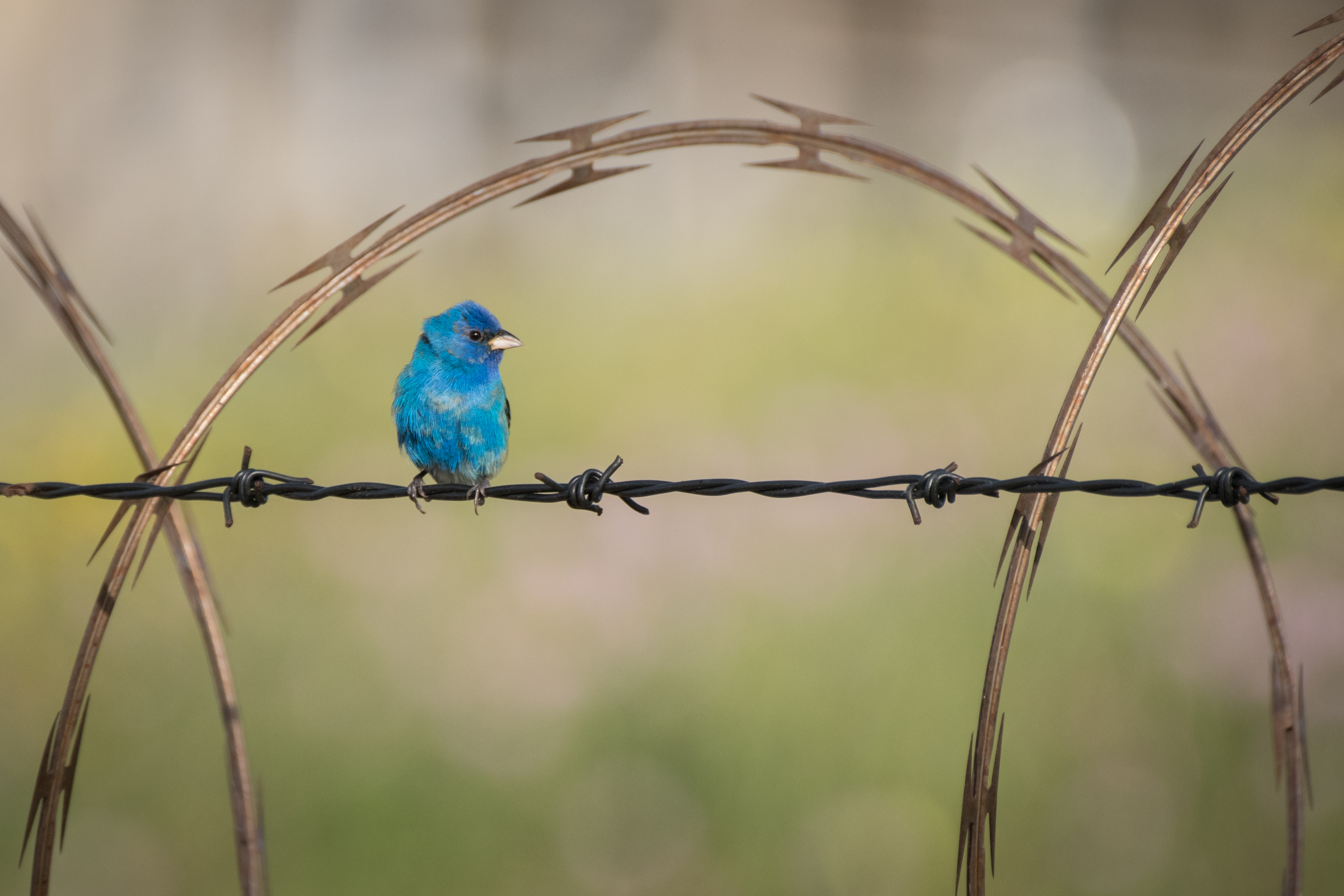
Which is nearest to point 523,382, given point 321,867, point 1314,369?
point 321,867

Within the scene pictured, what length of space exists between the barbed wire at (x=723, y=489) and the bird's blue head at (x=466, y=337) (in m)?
1.09

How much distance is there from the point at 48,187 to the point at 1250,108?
8676 millimetres

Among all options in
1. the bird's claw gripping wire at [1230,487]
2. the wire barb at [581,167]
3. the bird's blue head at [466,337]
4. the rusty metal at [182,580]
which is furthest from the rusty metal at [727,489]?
the bird's blue head at [466,337]

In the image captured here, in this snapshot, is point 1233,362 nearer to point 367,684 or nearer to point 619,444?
point 619,444

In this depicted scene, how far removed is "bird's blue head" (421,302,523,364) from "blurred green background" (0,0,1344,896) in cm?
232

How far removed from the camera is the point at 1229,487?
1979 millimetres

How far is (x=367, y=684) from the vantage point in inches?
211

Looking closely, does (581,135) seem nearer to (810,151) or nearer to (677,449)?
(810,151)

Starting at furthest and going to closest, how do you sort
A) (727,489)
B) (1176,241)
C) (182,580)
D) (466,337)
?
(466,337)
(182,580)
(727,489)
(1176,241)

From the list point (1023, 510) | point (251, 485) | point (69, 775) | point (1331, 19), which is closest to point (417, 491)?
point (251, 485)

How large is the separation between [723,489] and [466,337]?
1.66 meters

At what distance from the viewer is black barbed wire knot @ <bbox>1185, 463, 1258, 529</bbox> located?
1.97 meters

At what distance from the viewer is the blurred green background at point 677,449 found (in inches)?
196

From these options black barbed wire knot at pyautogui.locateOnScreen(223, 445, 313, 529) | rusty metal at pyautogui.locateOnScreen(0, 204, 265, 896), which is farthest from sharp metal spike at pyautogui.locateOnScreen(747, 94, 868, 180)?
rusty metal at pyautogui.locateOnScreen(0, 204, 265, 896)
